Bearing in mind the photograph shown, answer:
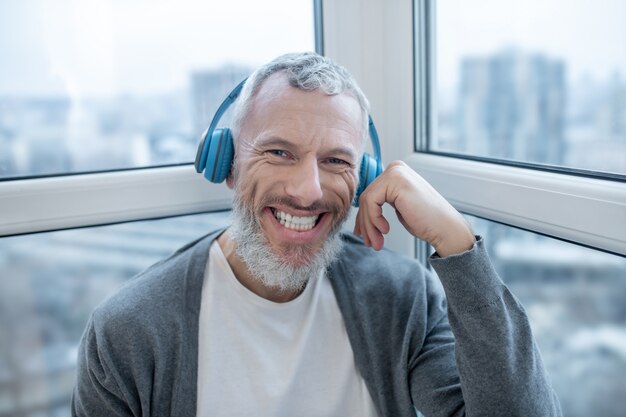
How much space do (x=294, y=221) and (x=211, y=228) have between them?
1.61 feet

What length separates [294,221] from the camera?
1285 millimetres

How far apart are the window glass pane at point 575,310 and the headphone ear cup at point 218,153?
69 centimetres

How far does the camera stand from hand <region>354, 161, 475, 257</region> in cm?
Answer: 119

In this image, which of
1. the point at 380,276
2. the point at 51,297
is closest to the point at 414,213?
the point at 380,276

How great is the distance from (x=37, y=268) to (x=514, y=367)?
1.17 meters

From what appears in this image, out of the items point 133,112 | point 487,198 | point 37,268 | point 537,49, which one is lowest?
point 37,268

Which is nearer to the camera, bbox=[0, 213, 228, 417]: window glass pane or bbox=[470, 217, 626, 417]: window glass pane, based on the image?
bbox=[470, 217, 626, 417]: window glass pane

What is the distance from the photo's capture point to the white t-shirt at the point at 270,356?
4.23ft

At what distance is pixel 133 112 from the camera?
57.9 inches

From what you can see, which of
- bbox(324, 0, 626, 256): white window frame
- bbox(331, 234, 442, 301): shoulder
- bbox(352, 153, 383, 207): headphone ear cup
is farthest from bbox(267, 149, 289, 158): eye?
bbox(324, 0, 626, 256): white window frame

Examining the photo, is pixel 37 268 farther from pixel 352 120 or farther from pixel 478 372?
pixel 478 372

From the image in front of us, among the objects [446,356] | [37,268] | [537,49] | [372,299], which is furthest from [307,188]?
[37,268]

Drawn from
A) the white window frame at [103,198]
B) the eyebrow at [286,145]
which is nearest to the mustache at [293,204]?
the eyebrow at [286,145]

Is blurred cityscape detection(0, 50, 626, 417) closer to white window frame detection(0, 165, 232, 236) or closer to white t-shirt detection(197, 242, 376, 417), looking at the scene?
white window frame detection(0, 165, 232, 236)
